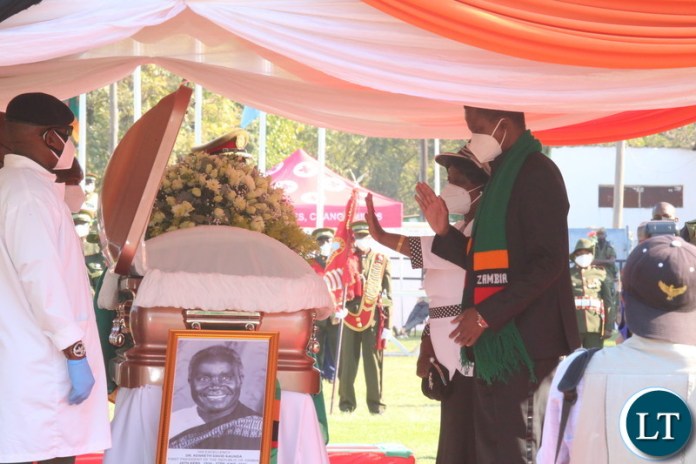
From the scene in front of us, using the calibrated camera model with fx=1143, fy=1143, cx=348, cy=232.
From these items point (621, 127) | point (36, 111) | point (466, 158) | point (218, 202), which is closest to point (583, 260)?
point (621, 127)

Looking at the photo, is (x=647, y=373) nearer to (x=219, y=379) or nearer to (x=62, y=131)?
(x=219, y=379)

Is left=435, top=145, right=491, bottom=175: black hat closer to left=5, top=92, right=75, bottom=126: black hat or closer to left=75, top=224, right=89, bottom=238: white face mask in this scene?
left=5, top=92, right=75, bottom=126: black hat

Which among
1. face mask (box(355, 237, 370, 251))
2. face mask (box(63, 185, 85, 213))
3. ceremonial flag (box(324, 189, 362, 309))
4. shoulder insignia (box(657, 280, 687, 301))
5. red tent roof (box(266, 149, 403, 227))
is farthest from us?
red tent roof (box(266, 149, 403, 227))

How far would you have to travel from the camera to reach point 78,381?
4.29 metres

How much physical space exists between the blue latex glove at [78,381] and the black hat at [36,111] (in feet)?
3.16

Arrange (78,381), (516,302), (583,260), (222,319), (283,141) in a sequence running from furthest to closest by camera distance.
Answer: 1. (283,141)
2. (583,260)
3. (222,319)
4. (516,302)
5. (78,381)

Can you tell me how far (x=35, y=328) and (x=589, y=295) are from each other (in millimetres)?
10082

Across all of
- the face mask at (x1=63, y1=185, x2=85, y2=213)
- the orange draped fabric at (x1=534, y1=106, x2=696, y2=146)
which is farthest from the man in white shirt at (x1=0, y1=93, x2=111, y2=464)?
the orange draped fabric at (x1=534, y1=106, x2=696, y2=146)

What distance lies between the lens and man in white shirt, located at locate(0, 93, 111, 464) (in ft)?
13.9

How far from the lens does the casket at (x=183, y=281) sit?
5.00 meters

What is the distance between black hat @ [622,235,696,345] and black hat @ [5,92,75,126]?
245cm

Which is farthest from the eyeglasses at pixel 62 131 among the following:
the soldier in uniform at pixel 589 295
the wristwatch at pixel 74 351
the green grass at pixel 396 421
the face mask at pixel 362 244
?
the face mask at pixel 362 244

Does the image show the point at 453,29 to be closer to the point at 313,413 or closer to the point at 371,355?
the point at 313,413

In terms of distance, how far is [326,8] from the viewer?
448cm
